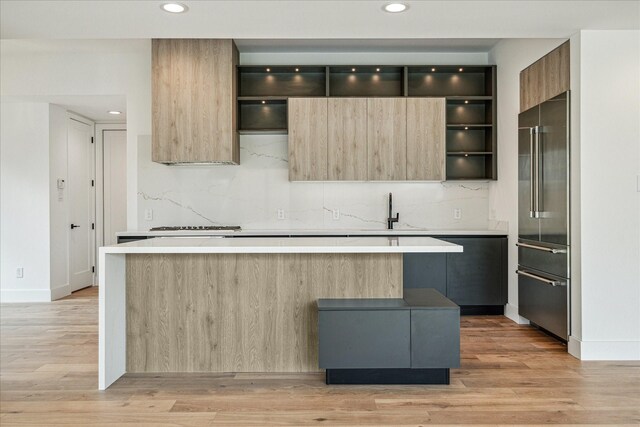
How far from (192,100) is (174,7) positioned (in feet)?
6.10

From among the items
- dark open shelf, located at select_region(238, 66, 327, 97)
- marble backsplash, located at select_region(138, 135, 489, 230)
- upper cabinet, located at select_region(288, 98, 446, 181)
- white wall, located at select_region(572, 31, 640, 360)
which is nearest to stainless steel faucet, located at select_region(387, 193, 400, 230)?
marble backsplash, located at select_region(138, 135, 489, 230)

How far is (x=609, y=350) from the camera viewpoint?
376cm

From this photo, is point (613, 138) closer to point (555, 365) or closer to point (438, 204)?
point (555, 365)

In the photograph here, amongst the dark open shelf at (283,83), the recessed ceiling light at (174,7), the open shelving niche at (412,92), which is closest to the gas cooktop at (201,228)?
the open shelving niche at (412,92)

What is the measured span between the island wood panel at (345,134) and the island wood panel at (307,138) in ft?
0.23

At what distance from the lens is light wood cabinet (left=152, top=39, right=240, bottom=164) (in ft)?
16.6

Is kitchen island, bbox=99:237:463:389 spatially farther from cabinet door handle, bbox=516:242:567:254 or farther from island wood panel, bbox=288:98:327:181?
island wood panel, bbox=288:98:327:181

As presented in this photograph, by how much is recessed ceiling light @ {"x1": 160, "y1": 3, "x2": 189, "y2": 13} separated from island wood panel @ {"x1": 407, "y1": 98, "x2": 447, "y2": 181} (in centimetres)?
267

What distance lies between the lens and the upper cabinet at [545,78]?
3945mm

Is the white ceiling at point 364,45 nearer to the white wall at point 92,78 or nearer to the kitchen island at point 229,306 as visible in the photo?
the white wall at point 92,78

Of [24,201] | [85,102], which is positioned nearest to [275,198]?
[85,102]

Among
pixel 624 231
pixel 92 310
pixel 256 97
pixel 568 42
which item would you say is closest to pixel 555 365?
pixel 624 231

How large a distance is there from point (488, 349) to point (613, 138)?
1.75m

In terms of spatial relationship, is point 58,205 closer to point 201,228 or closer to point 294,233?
point 201,228
